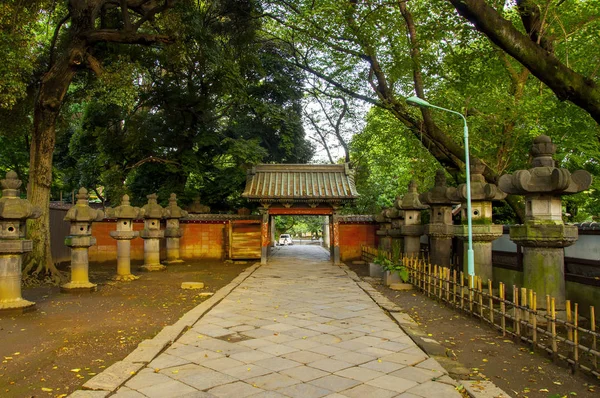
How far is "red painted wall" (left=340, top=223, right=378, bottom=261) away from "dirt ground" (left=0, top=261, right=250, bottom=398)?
365 inches

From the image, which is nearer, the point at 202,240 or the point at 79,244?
the point at 79,244

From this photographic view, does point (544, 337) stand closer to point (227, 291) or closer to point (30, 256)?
point (227, 291)

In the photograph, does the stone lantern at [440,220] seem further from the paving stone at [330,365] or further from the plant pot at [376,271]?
the paving stone at [330,365]

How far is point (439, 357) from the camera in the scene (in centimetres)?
A: 496

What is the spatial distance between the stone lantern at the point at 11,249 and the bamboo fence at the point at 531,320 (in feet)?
25.3

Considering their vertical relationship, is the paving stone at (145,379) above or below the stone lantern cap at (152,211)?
below

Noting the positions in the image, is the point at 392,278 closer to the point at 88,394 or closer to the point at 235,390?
the point at 235,390

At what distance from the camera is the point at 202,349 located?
5.33 m

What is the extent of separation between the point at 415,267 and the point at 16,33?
10.5 meters

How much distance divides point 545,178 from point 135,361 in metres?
5.85

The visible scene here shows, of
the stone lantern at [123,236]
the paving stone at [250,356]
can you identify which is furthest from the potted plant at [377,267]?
the paving stone at [250,356]

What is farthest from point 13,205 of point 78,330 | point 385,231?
point 385,231

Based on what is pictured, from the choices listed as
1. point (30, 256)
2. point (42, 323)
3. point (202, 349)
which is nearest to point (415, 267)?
point (202, 349)

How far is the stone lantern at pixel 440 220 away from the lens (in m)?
9.91
